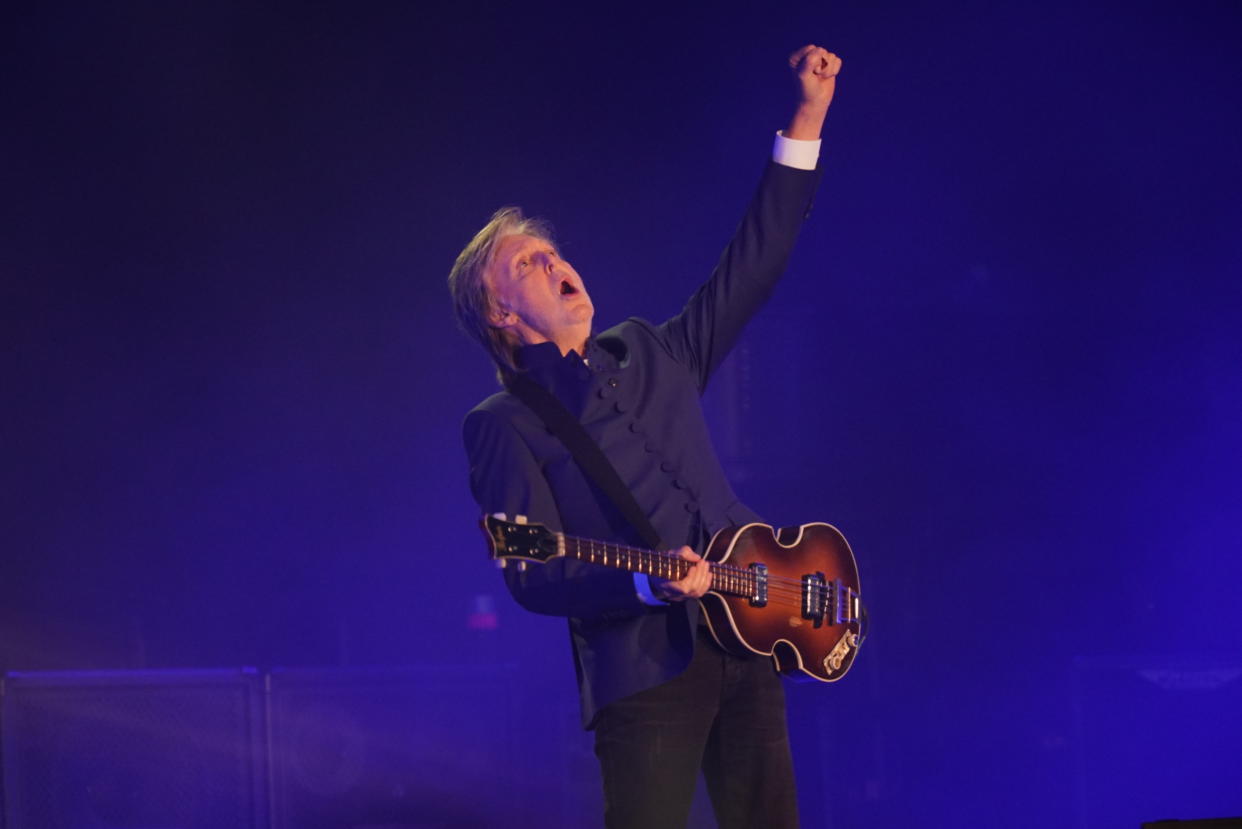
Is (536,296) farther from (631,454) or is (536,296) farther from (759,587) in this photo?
(759,587)

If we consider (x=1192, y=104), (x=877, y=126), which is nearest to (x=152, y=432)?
(x=877, y=126)

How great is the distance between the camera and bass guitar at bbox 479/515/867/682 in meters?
2.17

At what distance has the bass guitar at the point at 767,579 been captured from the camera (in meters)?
2.17

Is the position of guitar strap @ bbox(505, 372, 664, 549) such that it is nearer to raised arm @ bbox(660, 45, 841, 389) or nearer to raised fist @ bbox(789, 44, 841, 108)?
raised arm @ bbox(660, 45, 841, 389)

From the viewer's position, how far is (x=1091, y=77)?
5379 millimetres

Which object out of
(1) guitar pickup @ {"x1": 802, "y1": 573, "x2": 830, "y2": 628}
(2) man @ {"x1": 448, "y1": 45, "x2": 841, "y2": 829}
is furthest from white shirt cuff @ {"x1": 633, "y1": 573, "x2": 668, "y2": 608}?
(1) guitar pickup @ {"x1": 802, "y1": 573, "x2": 830, "y2": 628}

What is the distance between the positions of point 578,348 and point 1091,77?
3808mm

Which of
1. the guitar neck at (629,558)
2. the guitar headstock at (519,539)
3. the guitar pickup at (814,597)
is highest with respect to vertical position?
the guitar headstock at (519,539)

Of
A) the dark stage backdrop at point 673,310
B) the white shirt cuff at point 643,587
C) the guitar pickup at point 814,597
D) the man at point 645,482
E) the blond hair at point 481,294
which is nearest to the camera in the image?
the white shirt cuff at point 643,587

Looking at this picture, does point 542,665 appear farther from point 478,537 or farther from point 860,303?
point 860,303

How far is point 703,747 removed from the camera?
95.0 inches

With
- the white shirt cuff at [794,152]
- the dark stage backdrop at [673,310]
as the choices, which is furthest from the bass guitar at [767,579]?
the dark stage backdrop at [673,310]

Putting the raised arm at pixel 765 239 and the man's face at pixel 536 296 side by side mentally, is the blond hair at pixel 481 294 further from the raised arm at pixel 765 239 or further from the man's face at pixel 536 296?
the raised arm at pixel 765 239

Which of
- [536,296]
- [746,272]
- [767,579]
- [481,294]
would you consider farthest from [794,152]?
[767,579]
